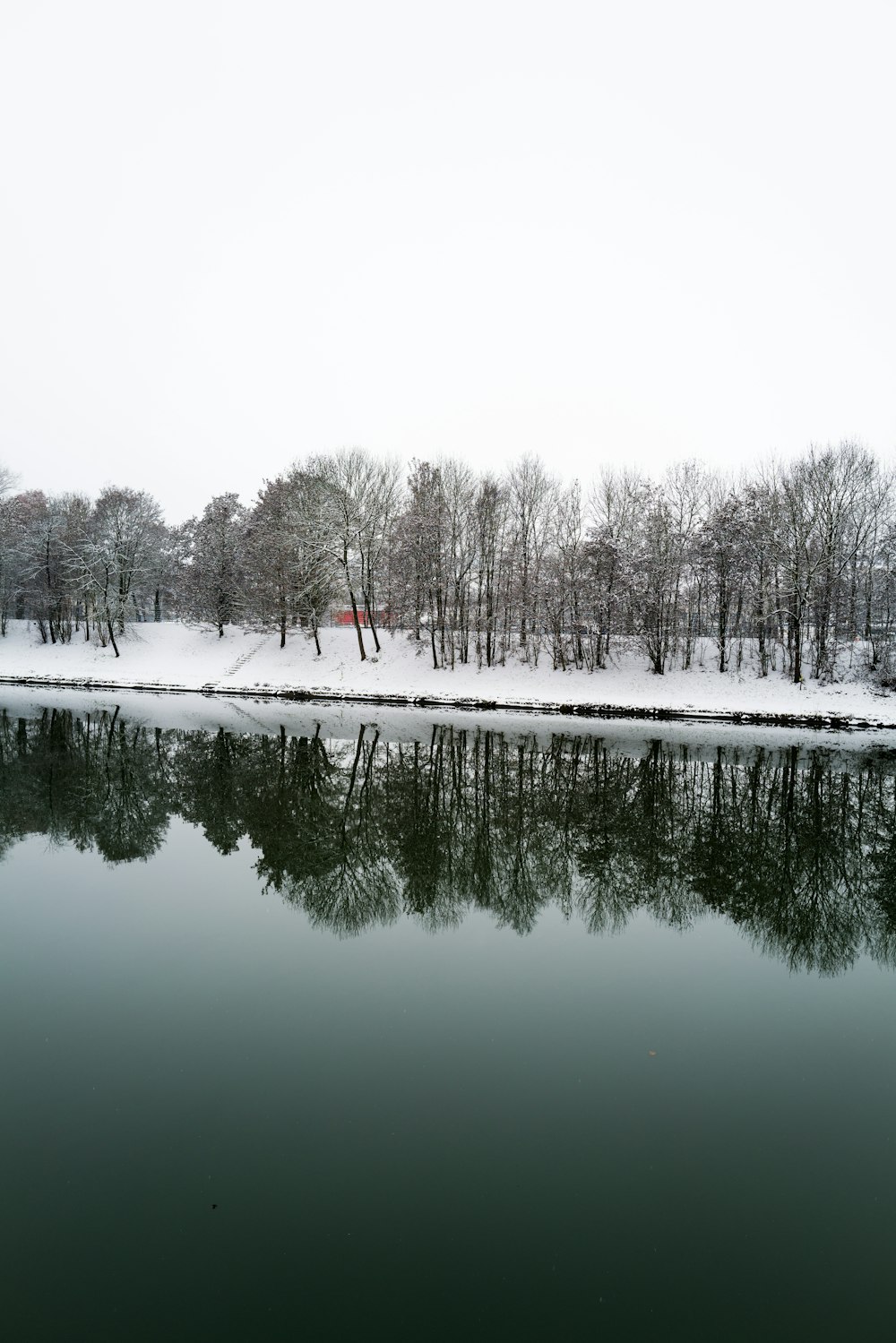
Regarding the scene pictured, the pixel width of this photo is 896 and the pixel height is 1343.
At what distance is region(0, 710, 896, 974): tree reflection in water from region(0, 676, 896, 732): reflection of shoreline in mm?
8372

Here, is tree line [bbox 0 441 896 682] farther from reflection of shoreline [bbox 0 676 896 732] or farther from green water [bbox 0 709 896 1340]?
green water [bbox 0 709 896 1340]

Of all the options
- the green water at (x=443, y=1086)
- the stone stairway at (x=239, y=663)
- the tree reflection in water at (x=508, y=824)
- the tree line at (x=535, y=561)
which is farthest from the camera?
the stone stairway at (x=239, y=663)

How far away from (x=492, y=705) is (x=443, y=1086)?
93.8 ft

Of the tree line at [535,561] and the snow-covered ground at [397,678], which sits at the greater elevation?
the tree line at [535,561]

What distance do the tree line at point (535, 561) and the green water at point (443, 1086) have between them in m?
28.2

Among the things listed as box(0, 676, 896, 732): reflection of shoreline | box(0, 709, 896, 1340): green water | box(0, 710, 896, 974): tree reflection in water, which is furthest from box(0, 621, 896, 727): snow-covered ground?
box(0, 709, 896, 1340): green water

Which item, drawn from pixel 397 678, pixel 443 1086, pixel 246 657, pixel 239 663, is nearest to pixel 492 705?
pixel 397 678

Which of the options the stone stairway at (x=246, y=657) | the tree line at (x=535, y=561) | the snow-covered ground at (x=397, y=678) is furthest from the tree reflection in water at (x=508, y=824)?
the stone stairway at (x=246, y=657)

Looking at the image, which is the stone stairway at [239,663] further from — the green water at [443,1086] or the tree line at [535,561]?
the green water at [443,1086]

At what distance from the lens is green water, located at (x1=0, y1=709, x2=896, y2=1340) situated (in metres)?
3.80

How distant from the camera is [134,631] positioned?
50906 mm

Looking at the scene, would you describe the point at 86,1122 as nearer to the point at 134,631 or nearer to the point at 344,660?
the point at 344,660

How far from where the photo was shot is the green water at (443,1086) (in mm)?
3801

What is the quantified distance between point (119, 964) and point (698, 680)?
35.1 meters
